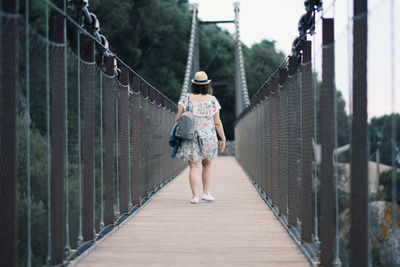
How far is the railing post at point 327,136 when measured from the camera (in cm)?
296

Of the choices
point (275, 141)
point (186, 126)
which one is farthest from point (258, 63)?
point (275, 141)

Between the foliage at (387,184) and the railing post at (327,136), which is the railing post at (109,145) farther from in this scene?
the foliage at (387,184)

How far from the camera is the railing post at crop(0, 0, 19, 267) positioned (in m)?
2.31

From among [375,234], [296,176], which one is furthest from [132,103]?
[375,234]

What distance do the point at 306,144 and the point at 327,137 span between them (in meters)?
0.63

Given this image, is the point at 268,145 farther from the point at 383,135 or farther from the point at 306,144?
the point at 383,135

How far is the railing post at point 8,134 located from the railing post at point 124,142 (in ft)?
9.02

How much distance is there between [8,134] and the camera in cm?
234

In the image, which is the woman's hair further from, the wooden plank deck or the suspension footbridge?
the wooden plank deck

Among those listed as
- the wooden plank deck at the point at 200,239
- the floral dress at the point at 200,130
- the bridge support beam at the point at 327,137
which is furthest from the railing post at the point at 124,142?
the bridge support beam at the point at 327,137

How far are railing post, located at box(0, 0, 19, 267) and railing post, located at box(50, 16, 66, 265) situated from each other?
25.5 inches

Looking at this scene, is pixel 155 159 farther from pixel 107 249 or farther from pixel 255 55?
pixel 255 55

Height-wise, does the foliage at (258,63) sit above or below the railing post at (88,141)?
above

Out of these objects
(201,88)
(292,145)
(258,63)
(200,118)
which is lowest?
(292,145)
